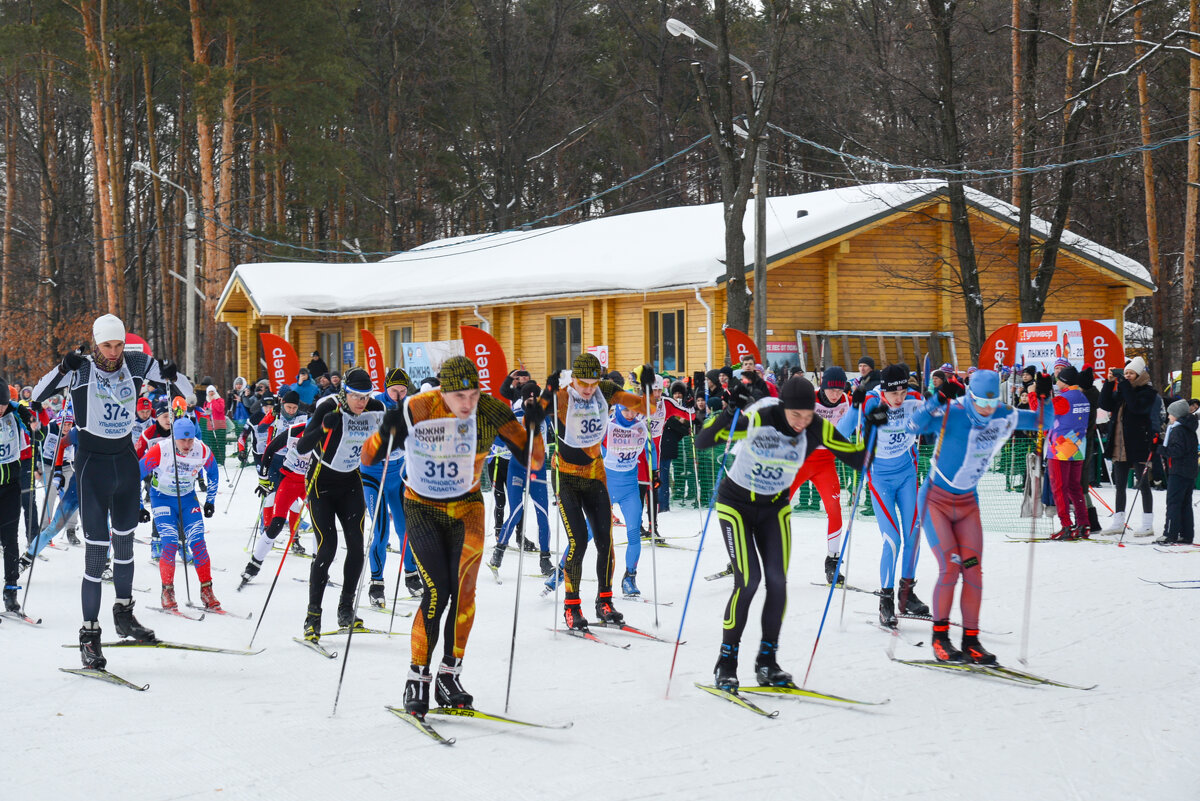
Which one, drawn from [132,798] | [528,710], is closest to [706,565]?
[528,710]

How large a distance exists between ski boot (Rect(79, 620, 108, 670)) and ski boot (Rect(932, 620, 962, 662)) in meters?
5.08

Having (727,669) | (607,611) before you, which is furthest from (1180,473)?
(727,669)

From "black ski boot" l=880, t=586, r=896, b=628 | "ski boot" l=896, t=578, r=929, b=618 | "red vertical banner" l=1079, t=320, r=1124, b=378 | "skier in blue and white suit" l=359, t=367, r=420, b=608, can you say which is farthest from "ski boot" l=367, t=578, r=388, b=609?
"red vertical banner" l=1079, t=320, r=1124, b=378

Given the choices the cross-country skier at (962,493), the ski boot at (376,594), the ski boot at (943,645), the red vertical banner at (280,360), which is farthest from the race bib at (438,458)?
the red vertical banner at (280,360)

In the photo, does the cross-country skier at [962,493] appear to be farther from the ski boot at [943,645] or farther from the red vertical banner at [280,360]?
the red vertical banner at [280,360]

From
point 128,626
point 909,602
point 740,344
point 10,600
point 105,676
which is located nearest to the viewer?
point 105,676

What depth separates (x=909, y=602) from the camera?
28.4 feet

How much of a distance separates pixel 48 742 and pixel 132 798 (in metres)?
1.08

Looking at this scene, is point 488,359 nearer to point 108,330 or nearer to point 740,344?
point 740,344

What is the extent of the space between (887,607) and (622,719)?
9.80 ft

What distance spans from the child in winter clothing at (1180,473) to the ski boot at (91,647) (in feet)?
33.6

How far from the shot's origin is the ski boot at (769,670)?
6461 mm

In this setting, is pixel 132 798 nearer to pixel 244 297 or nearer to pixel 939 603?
pixel 939 603

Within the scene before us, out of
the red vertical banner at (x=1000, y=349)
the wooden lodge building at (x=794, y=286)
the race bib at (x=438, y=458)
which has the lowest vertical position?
the race bib at (x=438, y=458)
